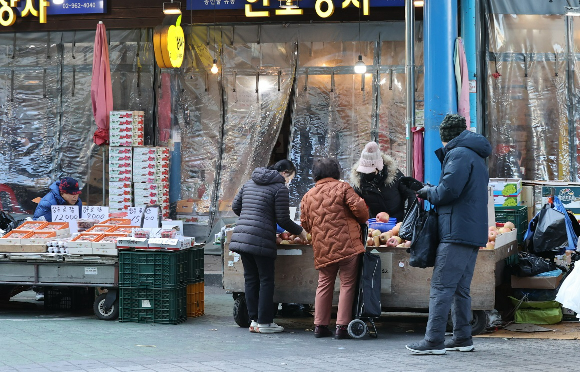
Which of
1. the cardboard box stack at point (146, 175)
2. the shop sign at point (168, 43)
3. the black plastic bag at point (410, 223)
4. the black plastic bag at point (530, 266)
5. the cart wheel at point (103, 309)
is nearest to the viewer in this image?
the black plastic bag at point (410, 223)

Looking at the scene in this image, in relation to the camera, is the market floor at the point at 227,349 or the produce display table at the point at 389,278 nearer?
the market floor at the point at 227,349

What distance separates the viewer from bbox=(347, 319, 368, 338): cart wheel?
9.05m

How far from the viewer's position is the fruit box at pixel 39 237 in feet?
34.4

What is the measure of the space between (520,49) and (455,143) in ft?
25.2

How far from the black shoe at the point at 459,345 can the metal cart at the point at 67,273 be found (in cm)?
401

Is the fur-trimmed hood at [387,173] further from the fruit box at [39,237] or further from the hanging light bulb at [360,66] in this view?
the hanging light bulb at [360,66]

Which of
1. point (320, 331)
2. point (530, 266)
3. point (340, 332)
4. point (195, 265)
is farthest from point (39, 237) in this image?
point (530, 266)

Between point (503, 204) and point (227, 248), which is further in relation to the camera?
point (503, 204)

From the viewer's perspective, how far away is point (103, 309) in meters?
10.4

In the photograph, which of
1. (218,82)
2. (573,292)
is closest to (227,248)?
(573,292)

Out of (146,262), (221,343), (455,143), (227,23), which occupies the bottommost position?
(221,343)

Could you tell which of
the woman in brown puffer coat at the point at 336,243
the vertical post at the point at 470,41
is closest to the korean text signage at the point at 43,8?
the vertical post at the point at 470,41

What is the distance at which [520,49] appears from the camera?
15.1m

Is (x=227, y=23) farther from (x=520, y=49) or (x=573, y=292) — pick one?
(x=573, y=292)
